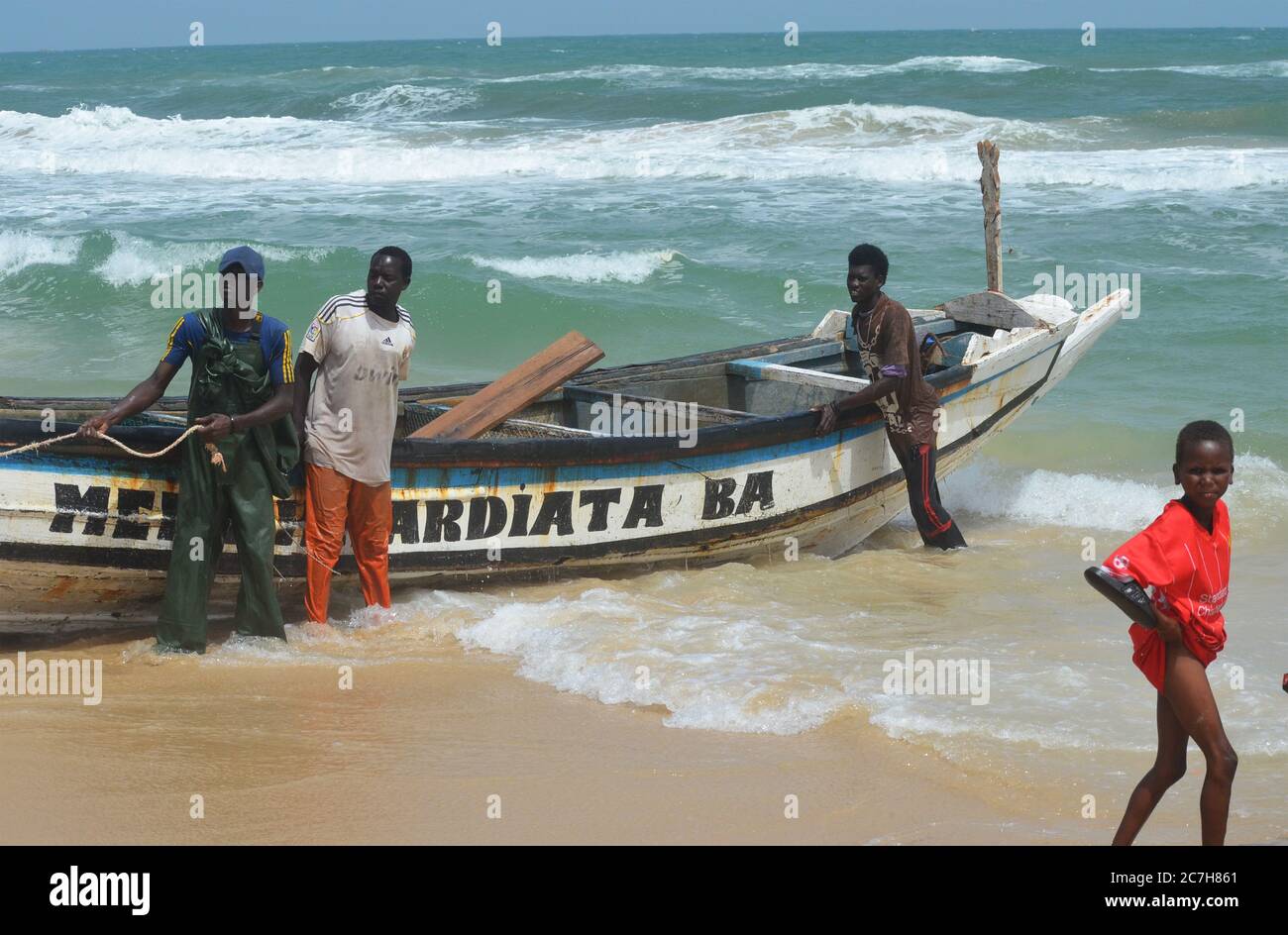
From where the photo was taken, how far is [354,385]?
18.5 feet

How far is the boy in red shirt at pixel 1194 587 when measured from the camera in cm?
368

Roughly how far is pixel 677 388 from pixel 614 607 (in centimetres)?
224

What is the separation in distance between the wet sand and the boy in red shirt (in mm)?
781

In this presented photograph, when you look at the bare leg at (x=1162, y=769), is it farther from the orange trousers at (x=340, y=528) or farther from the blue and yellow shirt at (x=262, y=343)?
the blue and yellow shirt at (x=262, y=343)

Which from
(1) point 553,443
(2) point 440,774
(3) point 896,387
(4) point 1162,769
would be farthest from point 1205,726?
(3) point 896,387

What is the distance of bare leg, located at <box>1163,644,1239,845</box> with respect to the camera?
3713mm

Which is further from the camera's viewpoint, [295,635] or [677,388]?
[677,388]

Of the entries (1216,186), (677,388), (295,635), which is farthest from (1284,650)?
(1216,186)

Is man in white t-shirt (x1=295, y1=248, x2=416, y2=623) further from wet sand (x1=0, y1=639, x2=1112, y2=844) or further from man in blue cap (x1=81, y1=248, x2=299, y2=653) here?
wet sand (x1=0, y1=639, x2=1112, y2=844)

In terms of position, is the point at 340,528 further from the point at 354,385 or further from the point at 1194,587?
the point at 1194,587

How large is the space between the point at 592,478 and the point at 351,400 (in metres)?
1.40

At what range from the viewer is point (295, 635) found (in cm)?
601

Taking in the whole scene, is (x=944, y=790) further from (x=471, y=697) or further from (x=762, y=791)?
(x=471, y=697)
